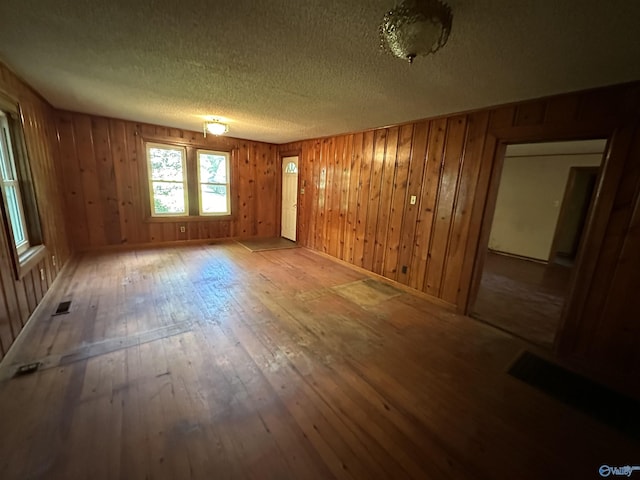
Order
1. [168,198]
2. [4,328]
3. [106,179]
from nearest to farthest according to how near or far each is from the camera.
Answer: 1. [4,328]
2. [106,179]
3. [168,198]

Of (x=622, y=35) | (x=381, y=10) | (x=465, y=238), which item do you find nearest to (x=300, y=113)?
(x=381, y=10)

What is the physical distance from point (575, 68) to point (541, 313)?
2.61 m

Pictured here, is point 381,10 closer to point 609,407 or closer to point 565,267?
point 609,407

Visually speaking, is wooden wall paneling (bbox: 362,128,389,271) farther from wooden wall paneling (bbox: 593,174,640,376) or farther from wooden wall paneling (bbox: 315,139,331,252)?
wooden wall paneling (bbox: 593,174,640,376)

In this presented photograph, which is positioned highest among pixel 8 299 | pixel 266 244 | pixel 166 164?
pixel 166 164

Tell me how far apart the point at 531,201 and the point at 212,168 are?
6884 millimetres


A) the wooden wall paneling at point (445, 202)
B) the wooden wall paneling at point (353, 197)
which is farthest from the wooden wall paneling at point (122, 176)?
the wooden wall paneling at point (445, 202)

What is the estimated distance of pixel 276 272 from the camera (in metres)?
4.05

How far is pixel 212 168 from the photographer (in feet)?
17.9

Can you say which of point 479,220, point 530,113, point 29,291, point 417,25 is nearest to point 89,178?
point 29,291

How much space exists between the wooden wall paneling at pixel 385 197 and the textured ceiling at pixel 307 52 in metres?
0.75

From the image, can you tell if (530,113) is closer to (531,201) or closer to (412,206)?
(412,206)

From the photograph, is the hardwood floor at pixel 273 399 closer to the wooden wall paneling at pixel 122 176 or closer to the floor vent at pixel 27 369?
the floor vent at pixel 27 369

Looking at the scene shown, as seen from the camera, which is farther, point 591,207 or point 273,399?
point 591,207
